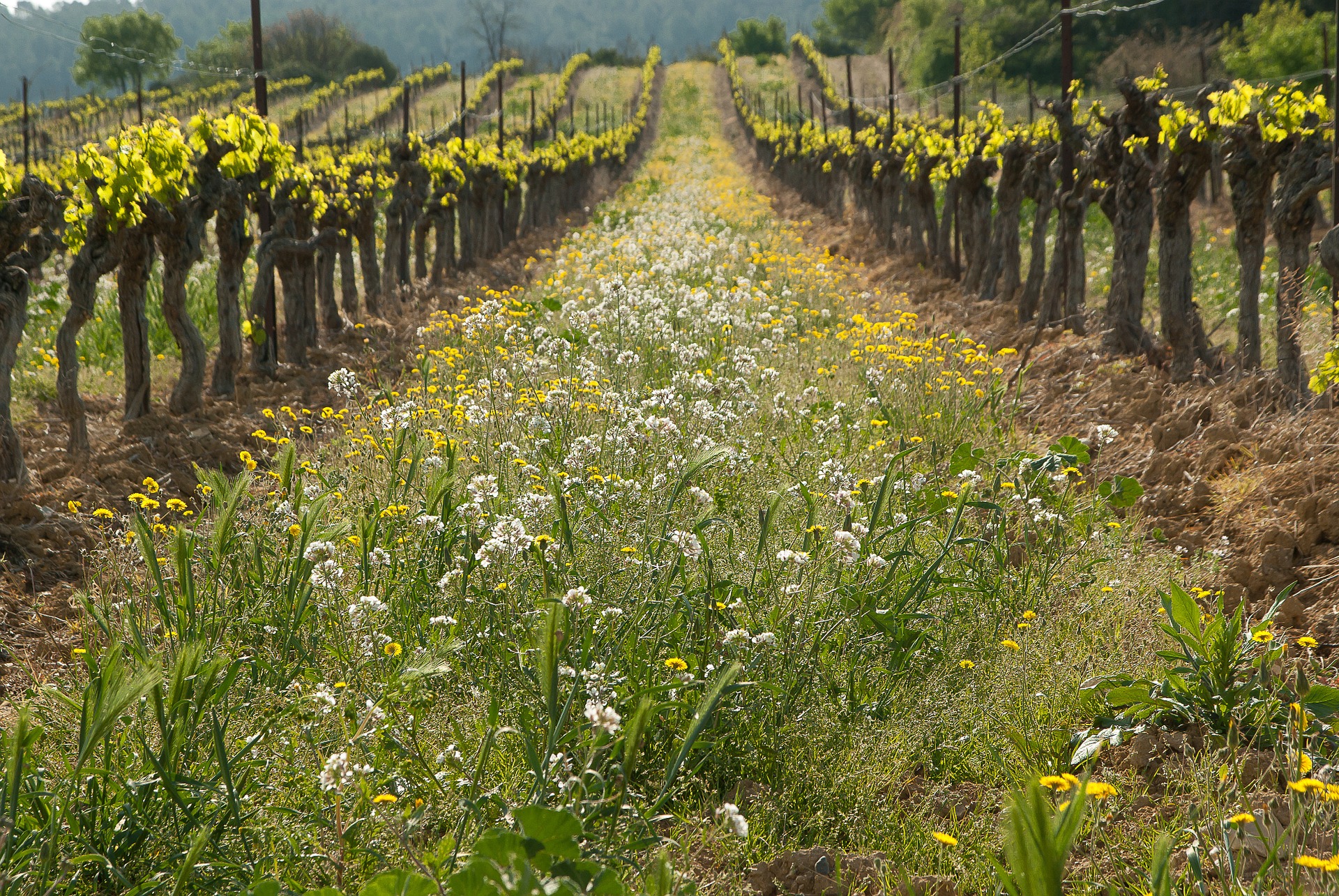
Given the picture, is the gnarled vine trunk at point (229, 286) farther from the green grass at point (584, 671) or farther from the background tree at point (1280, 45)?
the background tree at point (1280, 45)

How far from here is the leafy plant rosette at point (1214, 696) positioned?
9.55 feet

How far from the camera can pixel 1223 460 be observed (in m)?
5.52

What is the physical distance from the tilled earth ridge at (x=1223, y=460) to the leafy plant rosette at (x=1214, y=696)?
3.30ft

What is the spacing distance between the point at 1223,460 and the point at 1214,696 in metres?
2.99

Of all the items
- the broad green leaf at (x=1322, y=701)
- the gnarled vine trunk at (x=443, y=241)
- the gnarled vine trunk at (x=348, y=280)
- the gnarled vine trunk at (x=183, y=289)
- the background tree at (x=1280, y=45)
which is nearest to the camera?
the broad green leaf at (x=1322, y=701)

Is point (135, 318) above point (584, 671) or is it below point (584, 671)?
above

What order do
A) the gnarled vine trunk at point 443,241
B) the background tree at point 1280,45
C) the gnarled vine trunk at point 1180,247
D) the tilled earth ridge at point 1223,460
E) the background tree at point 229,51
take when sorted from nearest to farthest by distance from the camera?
the tilled earth ridge at point 1223,460 → the gnarled vine trunk at point 1180,247 → the gnarled vine trunk at point 443,241 → the background tree at point 1280,45 → the background tree at point 229,51

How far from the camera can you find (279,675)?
3182 millimetres

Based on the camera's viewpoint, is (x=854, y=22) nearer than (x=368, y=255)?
No

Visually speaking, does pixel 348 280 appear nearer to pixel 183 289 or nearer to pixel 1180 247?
pixel 183 289

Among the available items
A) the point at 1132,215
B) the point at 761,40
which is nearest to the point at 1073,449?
the point at 1132,215

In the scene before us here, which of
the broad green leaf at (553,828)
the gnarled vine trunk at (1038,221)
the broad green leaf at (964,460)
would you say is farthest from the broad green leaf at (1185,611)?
the gnarled vine trunk at (1038,221)

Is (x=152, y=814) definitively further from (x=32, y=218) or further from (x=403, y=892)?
(x=32, y=218)

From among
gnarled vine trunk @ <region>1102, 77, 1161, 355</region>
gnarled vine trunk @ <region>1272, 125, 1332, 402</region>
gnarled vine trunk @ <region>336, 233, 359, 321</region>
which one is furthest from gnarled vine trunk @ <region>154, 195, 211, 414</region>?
gnarled vine trunk @ <region>1272, 125, 1332, 402</region>
